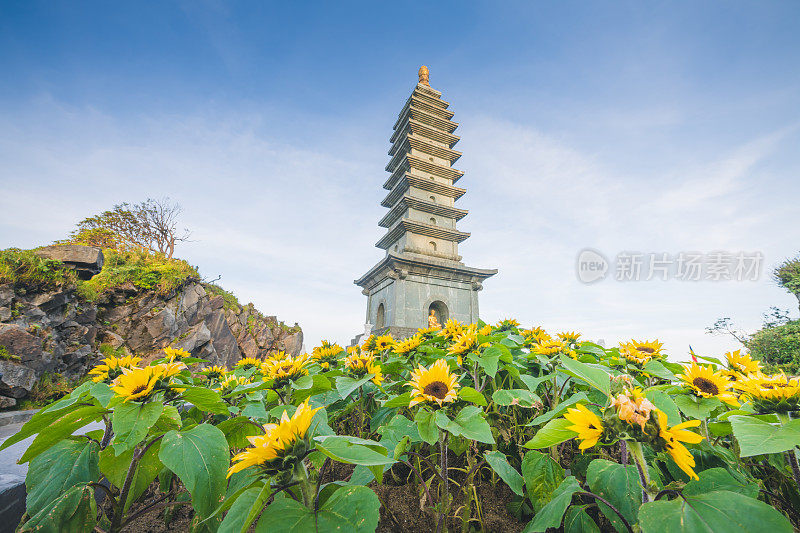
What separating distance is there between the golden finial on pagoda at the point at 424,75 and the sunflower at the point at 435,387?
950 inches

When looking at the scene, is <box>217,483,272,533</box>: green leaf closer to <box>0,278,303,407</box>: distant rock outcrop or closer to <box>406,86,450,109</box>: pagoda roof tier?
<box>0,278,303,407</box>: distant rock outcrop

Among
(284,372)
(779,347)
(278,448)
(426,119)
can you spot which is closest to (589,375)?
(278,448)

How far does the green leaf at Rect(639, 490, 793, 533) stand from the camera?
644 millimetres

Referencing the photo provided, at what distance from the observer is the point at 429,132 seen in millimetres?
19047

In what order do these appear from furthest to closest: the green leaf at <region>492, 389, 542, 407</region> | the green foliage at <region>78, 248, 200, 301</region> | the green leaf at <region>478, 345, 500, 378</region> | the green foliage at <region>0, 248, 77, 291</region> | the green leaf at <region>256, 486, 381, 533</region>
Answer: the green foliage at <region>78, 248, 200, 301</region>, the green foliage at <region>0, 248, 77, 291</region>, the green leaf at <region>478, 345, 500, 378</region>, the green leaf at <region>492, 389, 542, 407</region>, the green leaf at <region>256, 486, 381, 533</region>

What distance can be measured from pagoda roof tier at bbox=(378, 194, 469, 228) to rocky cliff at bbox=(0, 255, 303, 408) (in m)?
8.82

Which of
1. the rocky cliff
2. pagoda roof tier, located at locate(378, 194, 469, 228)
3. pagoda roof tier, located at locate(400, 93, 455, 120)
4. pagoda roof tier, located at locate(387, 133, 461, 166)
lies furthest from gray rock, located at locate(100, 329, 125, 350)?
pagoda roof tier, located at locate(400, 93, 455, 120)

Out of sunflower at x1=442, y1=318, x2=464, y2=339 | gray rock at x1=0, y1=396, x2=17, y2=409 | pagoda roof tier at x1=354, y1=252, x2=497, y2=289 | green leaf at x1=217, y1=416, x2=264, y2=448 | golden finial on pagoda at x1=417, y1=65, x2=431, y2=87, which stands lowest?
gray rock at x1=0, y1=396, x2=17, y2=409

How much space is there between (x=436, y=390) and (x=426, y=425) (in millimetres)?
152

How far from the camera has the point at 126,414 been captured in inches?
44.1

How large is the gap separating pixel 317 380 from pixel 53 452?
97 centimetres

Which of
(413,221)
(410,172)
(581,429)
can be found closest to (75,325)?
(581,429)

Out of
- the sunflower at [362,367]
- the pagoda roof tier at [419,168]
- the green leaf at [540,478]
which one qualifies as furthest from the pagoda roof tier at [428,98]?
the green leaf at [540,478]

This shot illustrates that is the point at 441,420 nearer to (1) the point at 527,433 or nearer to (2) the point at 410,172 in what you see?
(1) the point at 527,433
